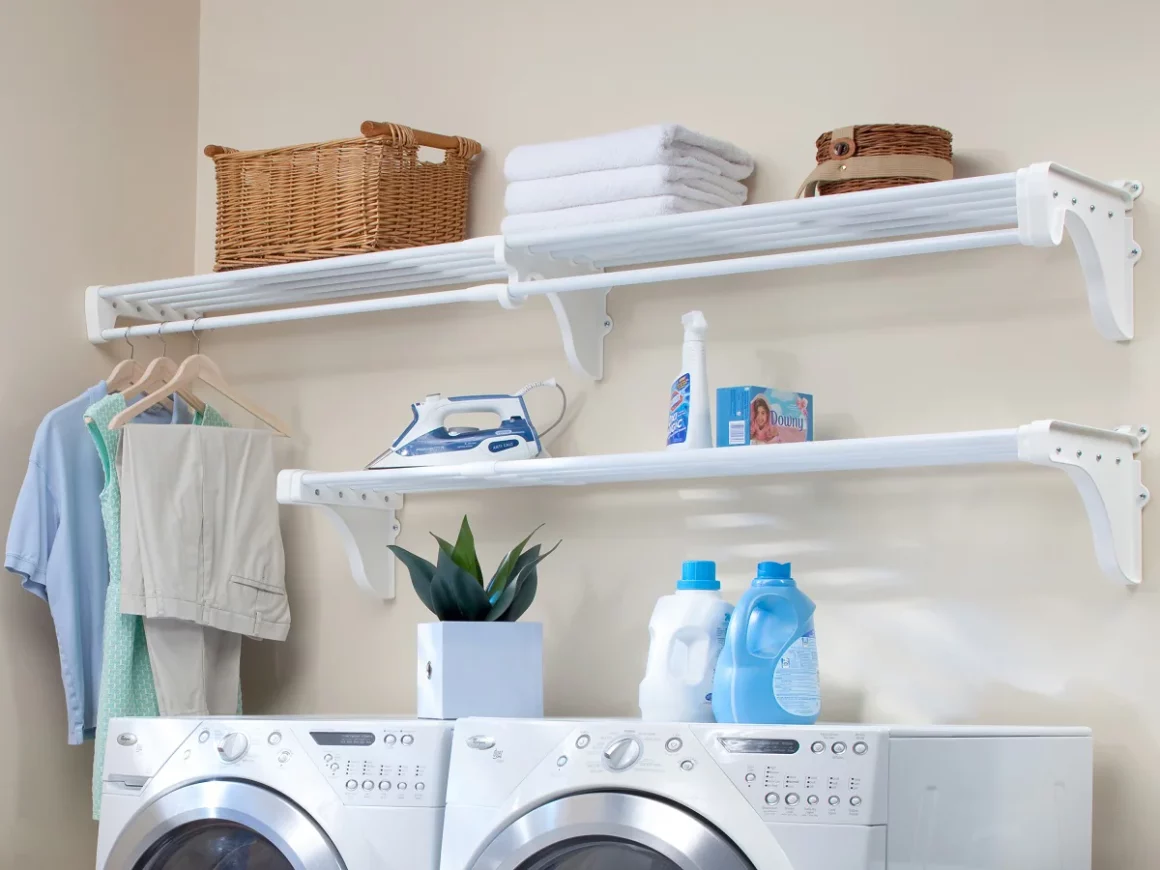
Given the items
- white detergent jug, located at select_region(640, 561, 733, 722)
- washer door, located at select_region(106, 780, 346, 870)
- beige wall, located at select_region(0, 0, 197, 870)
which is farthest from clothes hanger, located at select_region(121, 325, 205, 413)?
white detergent jug, located at select_region(640, 561, 733, 722)

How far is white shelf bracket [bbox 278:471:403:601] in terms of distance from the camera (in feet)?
8.30

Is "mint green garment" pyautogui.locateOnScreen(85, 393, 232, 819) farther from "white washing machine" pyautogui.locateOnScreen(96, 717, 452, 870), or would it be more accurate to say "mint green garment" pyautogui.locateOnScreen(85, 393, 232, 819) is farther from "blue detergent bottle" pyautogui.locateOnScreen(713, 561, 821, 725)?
"blue detergent bottle" pyautogui.locateOnScreen(713, 561, 821, 725)

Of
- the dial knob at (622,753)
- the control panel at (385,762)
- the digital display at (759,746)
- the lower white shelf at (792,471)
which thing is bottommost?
the control panel at (385,762)

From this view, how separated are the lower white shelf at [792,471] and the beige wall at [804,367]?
2.2 inches

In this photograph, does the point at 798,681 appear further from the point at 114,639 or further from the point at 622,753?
the point at 114,639

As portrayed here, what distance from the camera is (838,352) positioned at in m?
2.30

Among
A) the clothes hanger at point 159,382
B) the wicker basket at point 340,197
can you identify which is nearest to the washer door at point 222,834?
the clothes hanger at point 159,382

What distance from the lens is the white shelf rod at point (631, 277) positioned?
198 cm

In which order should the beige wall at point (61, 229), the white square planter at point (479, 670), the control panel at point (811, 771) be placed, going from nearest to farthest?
the control panel at point (811, 771), the white square planter at point (479, 670), the beige wall at point (61, 229)

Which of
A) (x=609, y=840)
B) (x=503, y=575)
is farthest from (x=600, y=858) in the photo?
(x=503, y=575)

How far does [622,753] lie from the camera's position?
182 cm

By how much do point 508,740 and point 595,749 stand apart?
137 millimetres

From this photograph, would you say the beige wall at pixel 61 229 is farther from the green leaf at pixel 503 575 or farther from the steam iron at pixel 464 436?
the green leaf at pixel 503 575

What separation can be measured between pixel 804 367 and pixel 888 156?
0.38 m
